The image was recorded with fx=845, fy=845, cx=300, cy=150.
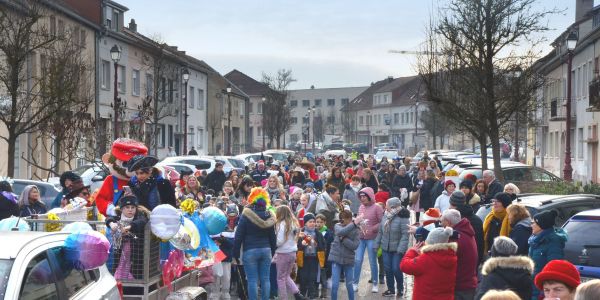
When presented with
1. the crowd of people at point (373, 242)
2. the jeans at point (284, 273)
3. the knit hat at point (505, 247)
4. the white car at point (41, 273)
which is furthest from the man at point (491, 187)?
the white car at point (41, 273)

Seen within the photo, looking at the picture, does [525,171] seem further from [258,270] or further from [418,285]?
[418,285]

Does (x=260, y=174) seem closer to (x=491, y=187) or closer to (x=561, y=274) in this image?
(x=491, y=187)

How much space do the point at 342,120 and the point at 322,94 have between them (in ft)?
65.6

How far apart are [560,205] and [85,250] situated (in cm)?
897

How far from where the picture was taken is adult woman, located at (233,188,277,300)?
11.1m

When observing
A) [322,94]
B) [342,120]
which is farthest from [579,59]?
[322,94]

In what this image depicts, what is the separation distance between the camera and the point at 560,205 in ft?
42.9

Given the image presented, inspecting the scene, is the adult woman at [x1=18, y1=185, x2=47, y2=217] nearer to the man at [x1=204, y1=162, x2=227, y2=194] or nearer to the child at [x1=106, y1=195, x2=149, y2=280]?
the child at [x1=106, y1=195, x2=149, y2=280]

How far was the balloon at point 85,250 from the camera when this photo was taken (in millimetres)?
6035

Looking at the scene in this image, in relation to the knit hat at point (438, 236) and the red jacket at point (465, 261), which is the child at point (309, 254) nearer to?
the red jacket at point (465, 261)

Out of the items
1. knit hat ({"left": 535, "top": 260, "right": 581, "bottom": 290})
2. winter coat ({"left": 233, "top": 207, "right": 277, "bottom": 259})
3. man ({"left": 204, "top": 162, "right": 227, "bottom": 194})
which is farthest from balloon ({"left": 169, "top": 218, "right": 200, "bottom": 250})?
man ({"left": 204, "top": 162, "right": 227, "bottom": 194})

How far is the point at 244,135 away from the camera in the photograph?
76.5 meters

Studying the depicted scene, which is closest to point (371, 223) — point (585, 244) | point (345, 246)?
point (345, 246)

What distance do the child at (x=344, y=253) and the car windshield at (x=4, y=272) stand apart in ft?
24.5
